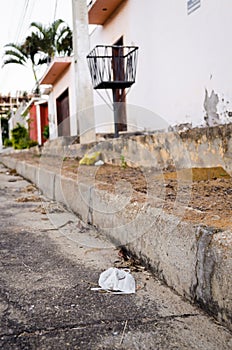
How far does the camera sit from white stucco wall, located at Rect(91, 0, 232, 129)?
455 centimetres

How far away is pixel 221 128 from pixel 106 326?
1.77 metres

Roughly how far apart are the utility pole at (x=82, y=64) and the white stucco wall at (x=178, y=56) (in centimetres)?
85

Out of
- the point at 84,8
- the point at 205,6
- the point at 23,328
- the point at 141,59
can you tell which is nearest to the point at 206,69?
the point at 205,6

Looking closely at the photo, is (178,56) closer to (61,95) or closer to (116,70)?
(116,70)

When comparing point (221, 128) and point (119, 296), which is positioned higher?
point (221, 128)

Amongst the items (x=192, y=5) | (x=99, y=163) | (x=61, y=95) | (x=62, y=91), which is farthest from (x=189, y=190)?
(x=61, y=95)

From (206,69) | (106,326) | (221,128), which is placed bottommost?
(106,326)

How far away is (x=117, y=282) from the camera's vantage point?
178cm

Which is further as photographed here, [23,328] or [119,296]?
[119,296]

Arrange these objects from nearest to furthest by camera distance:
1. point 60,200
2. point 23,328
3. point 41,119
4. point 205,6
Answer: point 23,328 → point 60,200 → point 205,6 → point 41,119

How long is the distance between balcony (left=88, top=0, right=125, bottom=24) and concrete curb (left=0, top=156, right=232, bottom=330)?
6316 mm

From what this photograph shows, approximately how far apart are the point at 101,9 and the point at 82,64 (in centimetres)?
176

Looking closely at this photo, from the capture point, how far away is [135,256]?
2082mm

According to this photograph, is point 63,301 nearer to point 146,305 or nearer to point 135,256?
point 146,305
